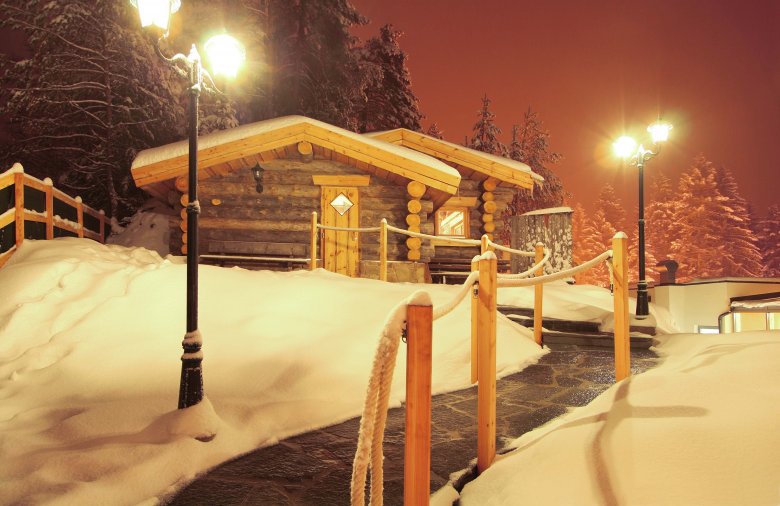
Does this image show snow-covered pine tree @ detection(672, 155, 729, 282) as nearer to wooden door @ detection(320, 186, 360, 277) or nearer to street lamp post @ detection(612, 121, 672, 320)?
street lamp post @ detection(612, 121, 672, 320)

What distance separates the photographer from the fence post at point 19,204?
8328mm

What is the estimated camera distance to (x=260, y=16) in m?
21.4

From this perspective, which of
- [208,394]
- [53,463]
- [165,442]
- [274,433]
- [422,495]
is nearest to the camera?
[422,495]

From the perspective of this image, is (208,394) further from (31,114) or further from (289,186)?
(31,114)

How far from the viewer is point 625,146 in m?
10.9

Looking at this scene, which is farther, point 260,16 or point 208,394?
point 260,16

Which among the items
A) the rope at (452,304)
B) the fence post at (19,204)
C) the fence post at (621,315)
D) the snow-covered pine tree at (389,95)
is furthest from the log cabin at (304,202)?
the snow-covered pine tree at (389,95)

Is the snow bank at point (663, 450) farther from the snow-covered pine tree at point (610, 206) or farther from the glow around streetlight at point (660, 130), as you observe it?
the snow-covered pine tree at point (610, 206)

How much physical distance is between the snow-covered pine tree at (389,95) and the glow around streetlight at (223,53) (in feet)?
86.4

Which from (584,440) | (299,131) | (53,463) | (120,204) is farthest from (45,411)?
(120,204)

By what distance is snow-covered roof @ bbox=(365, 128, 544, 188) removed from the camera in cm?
1423

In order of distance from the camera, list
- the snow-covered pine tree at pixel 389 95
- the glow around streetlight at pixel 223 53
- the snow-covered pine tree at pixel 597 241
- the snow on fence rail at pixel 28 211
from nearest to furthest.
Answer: the glow around streetlight at pixel 223 53
the snow on fence rail at pixel 28 211
the snow-covered pine tree at pixel 389 95
the snow-covered pine tree at pixel 597 241

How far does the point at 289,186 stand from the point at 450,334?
293 inches

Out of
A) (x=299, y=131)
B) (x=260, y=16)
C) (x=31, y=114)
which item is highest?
(x=260, y=16)
